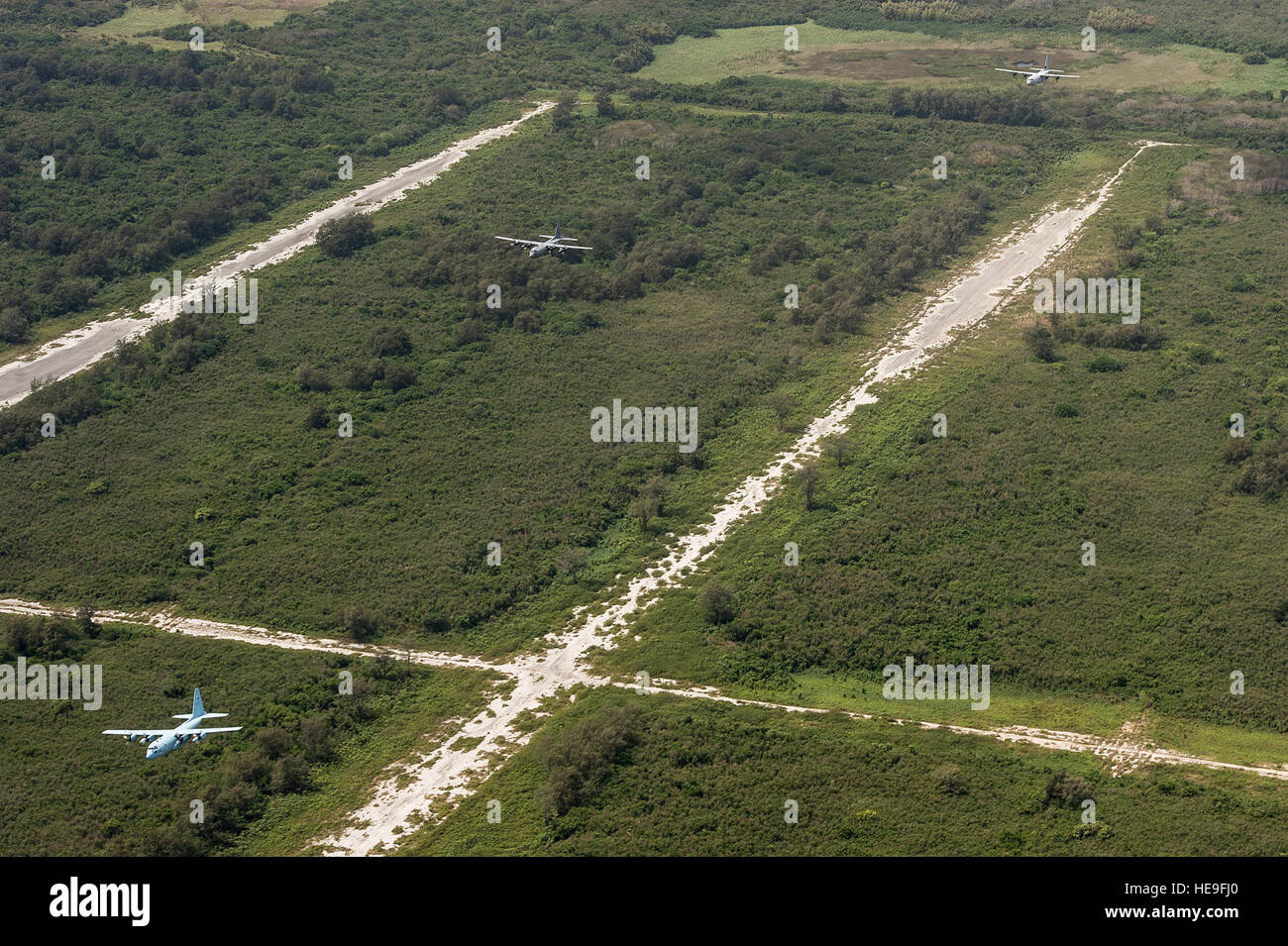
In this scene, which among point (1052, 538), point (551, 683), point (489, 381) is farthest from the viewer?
point (489, 381)

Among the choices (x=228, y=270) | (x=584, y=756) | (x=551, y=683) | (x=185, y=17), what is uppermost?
(x=185, y=17)

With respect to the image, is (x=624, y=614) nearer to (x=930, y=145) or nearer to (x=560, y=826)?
(x=560, y=826)

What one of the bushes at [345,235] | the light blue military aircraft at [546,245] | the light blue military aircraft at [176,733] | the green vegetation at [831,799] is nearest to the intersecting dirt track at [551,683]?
the green vegetation at [831,799]

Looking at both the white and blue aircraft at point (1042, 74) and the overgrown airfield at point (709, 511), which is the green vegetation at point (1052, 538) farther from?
the white and blue aircraft at point (1042, 74)

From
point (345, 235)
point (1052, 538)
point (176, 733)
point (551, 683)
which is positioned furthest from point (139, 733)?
point (345, 235)

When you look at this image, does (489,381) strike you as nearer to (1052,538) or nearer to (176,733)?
(176,733)

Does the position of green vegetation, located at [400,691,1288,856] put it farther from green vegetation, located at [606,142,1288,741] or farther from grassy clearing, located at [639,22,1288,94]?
grassy clearing, located at [639,22,1288,94]
